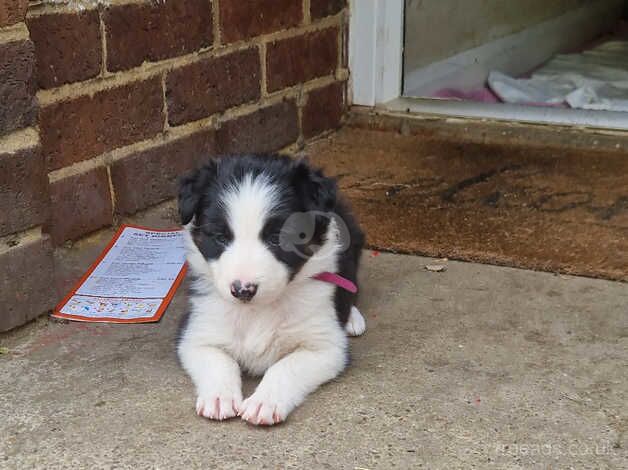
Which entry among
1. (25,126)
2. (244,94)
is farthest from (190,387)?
(244,94)

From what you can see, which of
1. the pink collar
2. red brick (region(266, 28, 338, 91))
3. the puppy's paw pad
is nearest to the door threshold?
red brick (region(266, 28, 338, 91))

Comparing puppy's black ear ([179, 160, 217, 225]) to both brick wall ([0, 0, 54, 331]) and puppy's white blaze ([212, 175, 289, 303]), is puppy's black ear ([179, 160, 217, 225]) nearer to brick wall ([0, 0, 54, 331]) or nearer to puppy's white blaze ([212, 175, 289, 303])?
puppy's white blaze ([212, 175, 289, 303])

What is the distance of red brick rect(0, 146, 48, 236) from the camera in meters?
2.45

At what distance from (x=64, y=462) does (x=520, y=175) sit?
2648mm

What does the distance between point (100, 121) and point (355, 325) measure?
4.18ft

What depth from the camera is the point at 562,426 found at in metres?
2.06

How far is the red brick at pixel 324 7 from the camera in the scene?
13.8 ft

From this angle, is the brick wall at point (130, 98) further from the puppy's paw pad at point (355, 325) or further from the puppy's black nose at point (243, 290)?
the puppy's paw pad at point (355, 325)

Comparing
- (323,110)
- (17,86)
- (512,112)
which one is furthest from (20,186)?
(512,112)

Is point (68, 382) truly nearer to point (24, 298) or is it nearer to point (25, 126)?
point (24, 298)

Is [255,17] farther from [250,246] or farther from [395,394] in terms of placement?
[395,394]

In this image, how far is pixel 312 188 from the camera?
89.0 inches

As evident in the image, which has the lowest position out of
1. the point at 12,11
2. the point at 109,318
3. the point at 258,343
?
the point at 109,318

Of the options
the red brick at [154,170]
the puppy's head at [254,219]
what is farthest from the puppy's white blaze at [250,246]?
the red brick at [154,170]
